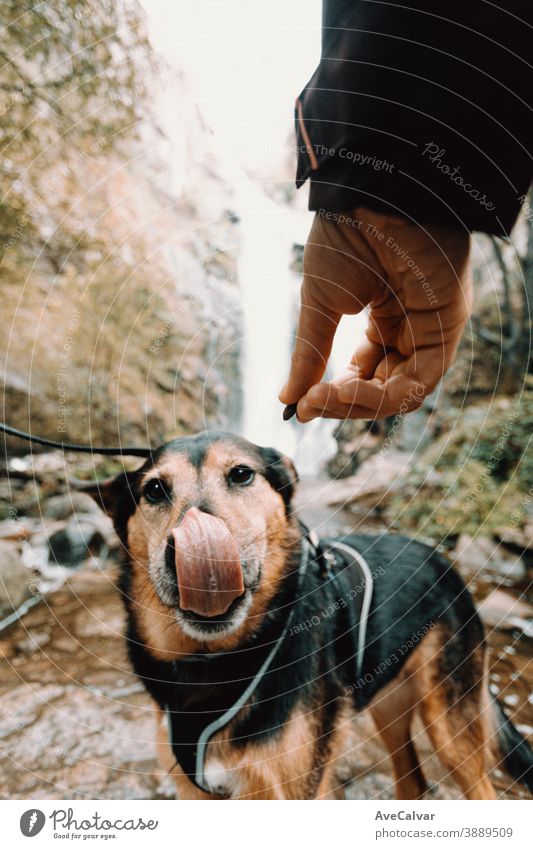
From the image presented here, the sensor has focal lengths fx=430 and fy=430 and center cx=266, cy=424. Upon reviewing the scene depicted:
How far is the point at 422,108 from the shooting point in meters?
0.49

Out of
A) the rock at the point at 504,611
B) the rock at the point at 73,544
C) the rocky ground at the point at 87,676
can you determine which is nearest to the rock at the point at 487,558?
the rocky ground at the point at 87,676

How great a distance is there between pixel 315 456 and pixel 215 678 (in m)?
1.83

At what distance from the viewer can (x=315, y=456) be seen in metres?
2.43

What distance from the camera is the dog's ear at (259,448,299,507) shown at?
0.69 m

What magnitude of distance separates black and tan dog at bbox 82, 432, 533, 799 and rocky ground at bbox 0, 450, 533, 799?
0.15 m

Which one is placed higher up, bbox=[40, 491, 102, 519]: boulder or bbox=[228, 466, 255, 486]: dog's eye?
bbox=[228, 466, 255, 486]: dog's eye

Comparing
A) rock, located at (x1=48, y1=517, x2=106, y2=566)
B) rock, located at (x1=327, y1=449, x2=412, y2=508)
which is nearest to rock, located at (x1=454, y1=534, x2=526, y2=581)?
rock, located at (x1=327, y1=449, x2=412, y2=508)

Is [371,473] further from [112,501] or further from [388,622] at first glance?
[112,501]

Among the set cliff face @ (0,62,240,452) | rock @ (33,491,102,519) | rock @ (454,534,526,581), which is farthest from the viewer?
rock @ (33,491,102,519)

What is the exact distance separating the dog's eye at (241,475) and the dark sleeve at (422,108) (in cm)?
38
